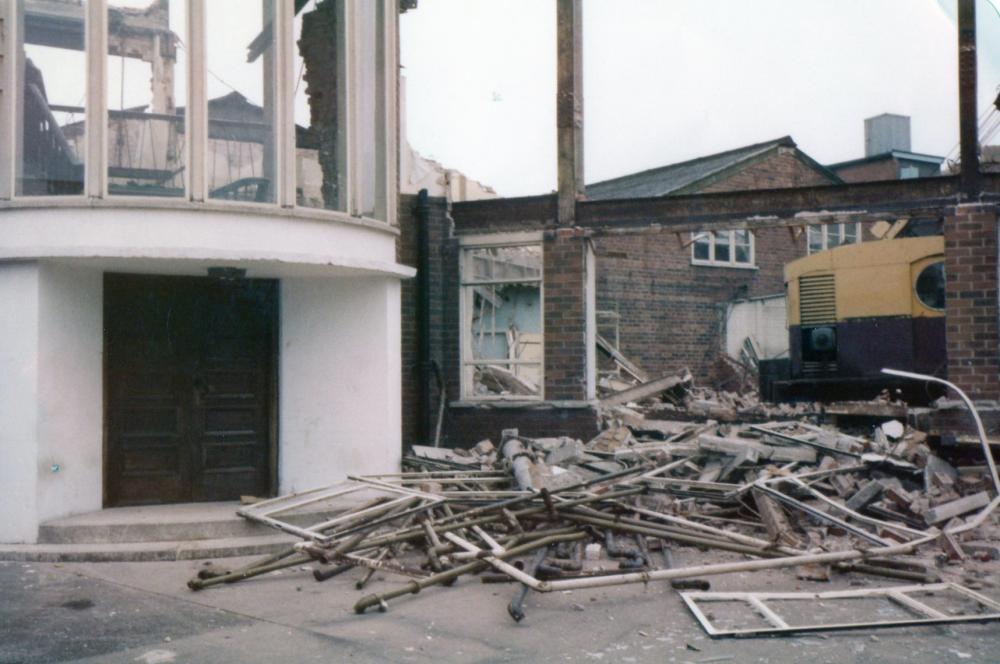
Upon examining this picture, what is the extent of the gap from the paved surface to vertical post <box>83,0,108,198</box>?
142 inches

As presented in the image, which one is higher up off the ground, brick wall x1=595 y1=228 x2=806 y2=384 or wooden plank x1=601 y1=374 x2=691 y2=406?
brick wall x1=595 y1=228 x2=806 y2=384

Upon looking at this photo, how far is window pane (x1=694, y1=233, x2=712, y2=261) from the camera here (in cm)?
2480

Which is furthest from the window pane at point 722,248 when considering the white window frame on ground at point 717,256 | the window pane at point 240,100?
the window pane at point 240,100

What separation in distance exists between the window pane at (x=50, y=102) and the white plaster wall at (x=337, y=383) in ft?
8.77

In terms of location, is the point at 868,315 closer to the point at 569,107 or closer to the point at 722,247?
the point at 569,107

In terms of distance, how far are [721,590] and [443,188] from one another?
884cm

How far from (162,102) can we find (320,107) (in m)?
1.61

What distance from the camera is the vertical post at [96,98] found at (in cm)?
906

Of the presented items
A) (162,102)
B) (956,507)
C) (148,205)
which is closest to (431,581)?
(148,205)

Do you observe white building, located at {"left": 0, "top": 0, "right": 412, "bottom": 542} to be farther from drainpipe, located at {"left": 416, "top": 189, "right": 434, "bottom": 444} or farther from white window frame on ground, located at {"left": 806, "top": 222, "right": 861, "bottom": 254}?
white window frame on ground, located at {"left": 806, "top": 222, "right": 861, "bottom": 254}

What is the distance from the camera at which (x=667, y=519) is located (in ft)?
27.0

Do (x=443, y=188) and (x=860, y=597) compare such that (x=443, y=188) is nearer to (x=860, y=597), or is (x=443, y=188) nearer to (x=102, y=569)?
(x=102, y=569)

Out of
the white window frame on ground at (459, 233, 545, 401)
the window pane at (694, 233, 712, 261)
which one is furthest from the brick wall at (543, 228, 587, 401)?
the window pane at (694, 233, 712, 261)

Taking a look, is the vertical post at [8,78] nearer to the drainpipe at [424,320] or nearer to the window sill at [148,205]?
the window sill at [148,205]
